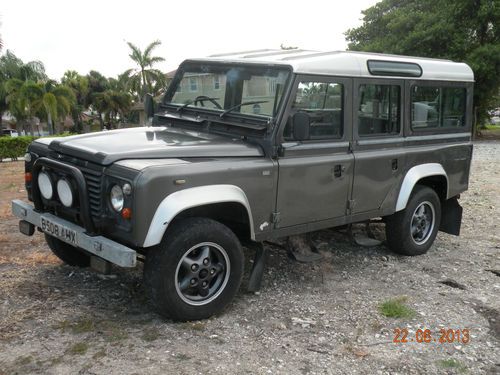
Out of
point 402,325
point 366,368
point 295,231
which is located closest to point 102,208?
point 295,231

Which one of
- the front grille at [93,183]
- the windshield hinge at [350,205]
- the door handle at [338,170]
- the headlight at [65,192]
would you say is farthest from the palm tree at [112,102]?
the front grille at [93,183]

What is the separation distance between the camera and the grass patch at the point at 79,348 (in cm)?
359

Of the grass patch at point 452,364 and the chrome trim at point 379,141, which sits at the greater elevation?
the chrome trim at point 379,141

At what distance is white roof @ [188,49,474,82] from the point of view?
15.2ft

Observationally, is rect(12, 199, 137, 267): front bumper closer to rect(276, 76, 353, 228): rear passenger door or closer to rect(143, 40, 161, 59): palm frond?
rect(276, 76, 353, 228): rear passenger door

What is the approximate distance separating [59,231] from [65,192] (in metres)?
0.32

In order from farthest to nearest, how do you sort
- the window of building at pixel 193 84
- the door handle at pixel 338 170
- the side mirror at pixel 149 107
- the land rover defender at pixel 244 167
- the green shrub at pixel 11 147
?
the green shrub at pixel 11 147, the side mirror at pixel 149 107, the window of building at pixel 193 84, the door handle at pixel 338 170, the land rover defender at pixel 244 167

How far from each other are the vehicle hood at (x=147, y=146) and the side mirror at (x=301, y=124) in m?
0.35

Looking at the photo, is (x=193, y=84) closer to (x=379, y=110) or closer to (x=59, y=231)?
(x=379, y=110)

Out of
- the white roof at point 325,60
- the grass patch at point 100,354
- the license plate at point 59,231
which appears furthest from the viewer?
the white roof at point 325,60

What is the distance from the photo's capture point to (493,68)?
79.8 feet

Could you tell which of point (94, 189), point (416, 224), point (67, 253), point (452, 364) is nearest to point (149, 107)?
point (67, 253)

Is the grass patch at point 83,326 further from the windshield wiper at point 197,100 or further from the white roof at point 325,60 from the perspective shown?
the white roof at point 325,60

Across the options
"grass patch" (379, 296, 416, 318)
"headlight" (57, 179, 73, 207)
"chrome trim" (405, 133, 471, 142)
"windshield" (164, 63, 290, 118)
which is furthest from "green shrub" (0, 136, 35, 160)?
"grass patch" (379, 296, 416, 318)
